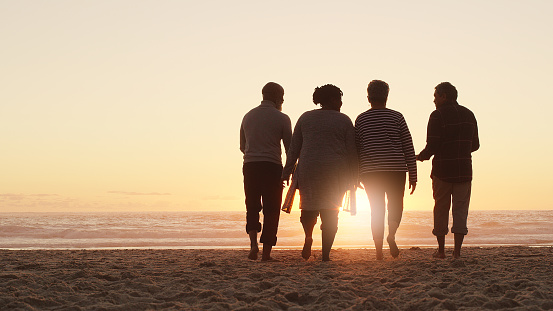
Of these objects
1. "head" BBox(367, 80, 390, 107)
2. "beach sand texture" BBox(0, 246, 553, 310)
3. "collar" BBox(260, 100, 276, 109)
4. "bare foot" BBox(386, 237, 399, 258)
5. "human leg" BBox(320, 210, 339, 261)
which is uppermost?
"head" BBox(367, 80, 390, 107)

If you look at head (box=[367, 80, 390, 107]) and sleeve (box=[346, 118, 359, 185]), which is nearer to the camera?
sleeve (box=[346, 118, 359, 185])

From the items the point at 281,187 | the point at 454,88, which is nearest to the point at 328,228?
the point at 281,187

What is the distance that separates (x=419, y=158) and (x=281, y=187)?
1.64 metres

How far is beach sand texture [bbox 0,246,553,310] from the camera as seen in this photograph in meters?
3.43

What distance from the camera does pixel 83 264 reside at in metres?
5.37

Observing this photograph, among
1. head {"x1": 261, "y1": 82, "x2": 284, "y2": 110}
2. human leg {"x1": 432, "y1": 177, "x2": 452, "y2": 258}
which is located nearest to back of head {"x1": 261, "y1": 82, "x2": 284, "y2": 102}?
head {"x1": 261, "y1": 82, "x2": 284, "y2": 110}

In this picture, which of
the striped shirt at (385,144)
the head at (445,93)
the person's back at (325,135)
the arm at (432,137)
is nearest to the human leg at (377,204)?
the striped shirt at (385,144)

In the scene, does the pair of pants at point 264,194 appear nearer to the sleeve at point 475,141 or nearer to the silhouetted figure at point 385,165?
the silhouetted figure at point 385,165

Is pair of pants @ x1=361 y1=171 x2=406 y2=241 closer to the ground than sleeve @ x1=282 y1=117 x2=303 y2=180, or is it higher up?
closer to the ground

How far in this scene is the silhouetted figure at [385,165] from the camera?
5523 millimetres

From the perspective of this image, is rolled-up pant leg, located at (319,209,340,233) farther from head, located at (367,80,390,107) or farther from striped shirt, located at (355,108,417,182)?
head, located at (367,80,390,107)

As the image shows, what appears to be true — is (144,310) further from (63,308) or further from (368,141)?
(368,141)

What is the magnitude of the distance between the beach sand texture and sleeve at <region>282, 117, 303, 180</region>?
1.02 metres

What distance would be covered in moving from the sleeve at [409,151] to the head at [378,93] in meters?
0.36
